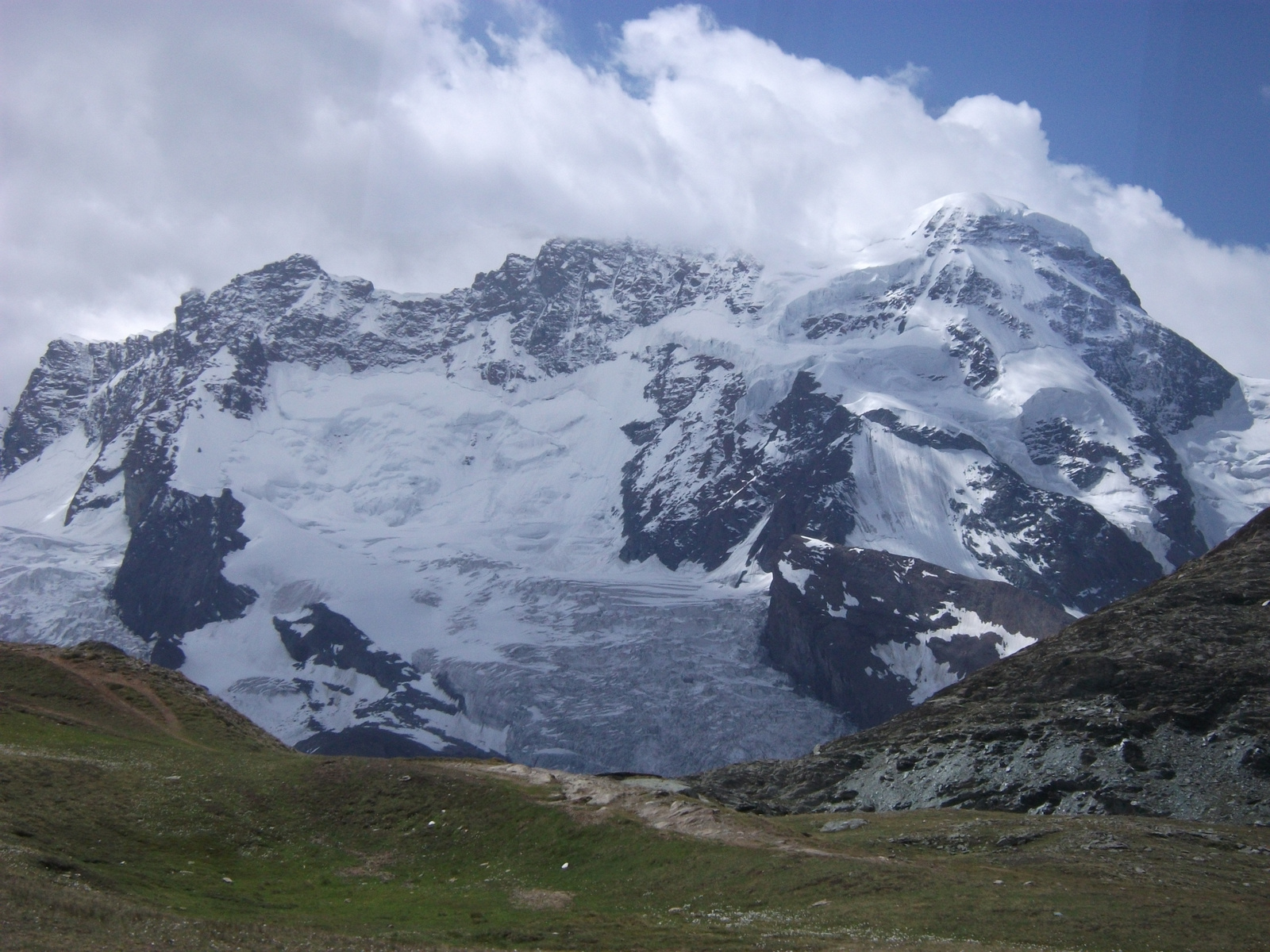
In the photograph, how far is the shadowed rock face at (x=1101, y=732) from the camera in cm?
7531

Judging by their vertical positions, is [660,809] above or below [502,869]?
above

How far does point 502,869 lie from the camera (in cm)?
5375

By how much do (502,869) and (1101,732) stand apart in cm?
4589

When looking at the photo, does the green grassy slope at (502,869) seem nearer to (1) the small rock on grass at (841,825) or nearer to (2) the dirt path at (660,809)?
(2) the dirt path at (660,809)

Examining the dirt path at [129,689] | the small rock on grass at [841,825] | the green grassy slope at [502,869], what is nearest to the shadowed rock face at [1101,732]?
the small rock on grass at [841,825]

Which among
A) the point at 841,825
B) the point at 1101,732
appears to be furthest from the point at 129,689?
the point at 1101,732

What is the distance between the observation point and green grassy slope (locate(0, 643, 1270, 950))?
1622 inches

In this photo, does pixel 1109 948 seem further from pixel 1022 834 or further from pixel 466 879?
pixel 466 879

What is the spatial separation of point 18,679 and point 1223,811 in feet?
255

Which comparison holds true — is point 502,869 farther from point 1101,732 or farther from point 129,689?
point 1101,732

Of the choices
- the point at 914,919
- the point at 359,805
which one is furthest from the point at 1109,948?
the point at 359,805

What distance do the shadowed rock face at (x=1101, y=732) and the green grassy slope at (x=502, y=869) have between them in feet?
37.7

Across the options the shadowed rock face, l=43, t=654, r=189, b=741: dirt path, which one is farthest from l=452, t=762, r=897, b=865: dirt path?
l=43, t=654, r=189, b=741: dirt path

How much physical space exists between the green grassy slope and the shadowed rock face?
37.7 ft
